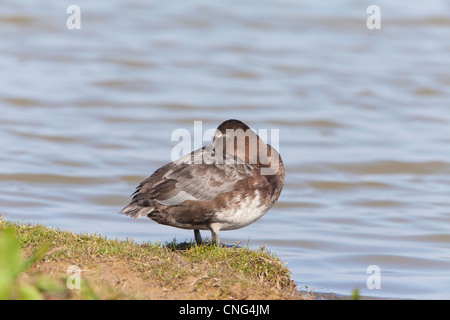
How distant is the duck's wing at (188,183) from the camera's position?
272 inches

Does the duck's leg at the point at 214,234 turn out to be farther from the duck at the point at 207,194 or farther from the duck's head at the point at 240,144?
the duck's head at the point at 240,144

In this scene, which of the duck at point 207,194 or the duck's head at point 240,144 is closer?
the duck at point 207,194

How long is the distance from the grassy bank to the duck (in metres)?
0.29

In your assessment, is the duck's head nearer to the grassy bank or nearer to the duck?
the duck

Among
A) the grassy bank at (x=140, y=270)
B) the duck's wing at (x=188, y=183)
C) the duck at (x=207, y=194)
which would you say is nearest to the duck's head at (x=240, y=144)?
the duck at (x=207, y=194)

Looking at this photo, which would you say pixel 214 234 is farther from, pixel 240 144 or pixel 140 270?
pixel 140 270

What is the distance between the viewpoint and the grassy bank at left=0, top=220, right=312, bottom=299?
196 inches

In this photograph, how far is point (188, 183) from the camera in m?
7.00

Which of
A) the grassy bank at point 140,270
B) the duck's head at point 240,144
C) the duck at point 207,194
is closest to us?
the grassy bank at point 140,270

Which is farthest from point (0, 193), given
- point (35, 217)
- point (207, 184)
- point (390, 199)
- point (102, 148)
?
point (390, 199)

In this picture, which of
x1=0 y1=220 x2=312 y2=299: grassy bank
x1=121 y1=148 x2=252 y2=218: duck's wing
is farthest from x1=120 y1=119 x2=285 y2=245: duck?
x1=0 y1=220 x2=312 y2=299: grassy bank

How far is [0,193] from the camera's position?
36.4 ft
